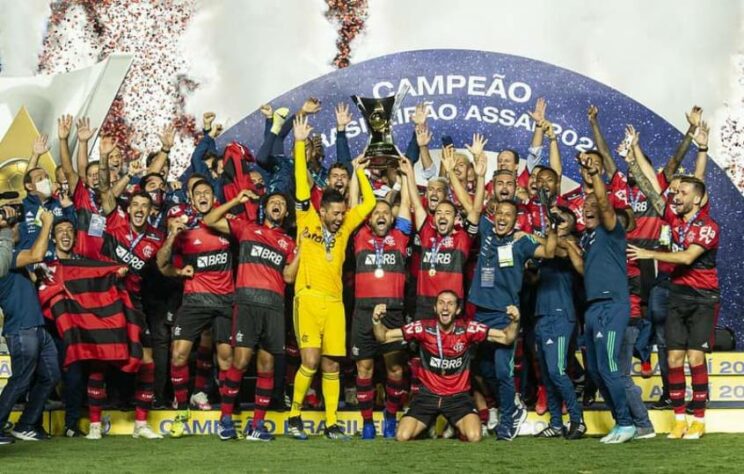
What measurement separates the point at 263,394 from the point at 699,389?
3.07 metres

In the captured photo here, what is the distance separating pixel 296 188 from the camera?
10211mm

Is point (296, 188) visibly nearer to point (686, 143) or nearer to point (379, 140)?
point (379, 140)

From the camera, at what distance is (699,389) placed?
9.59 m

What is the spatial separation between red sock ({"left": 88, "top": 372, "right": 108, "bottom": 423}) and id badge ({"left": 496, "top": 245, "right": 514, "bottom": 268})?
3.07 meters

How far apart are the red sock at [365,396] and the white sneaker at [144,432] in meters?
1.51

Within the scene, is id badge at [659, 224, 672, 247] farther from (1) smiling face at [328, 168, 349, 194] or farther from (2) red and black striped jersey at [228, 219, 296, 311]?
(2) red and black striped jersey at [228, 219, 296, 311]

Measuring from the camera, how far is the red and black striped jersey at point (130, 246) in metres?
10.5

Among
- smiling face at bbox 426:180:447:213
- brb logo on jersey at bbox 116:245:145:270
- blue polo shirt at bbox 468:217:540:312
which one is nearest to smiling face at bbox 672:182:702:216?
blue polo shirt at bbox 468:217:540:312

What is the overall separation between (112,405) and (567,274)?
3659mm

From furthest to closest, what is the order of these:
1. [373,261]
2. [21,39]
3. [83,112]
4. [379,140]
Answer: [21,39] → [83,112] → [379,140] → [373,261]

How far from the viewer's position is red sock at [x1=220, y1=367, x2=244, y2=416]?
10.0m

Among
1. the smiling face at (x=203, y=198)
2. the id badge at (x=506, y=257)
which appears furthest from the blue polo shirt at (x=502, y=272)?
the smiling face at (x=203, y=198)

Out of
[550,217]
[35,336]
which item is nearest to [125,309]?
[35,336]

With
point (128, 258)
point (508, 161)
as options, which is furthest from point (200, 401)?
point (508, 161)
